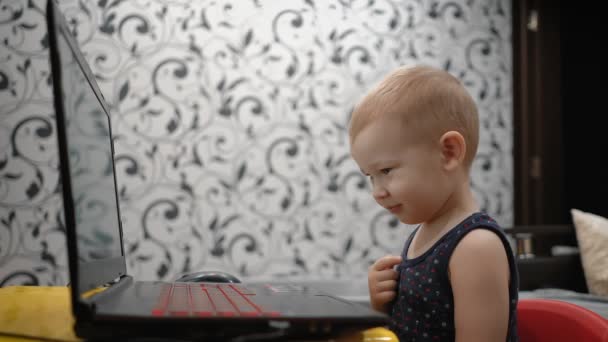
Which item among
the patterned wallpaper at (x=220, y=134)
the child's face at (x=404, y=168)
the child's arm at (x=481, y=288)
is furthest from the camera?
the patterned wallpaper at (x=220, y=134)

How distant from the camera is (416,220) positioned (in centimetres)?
76

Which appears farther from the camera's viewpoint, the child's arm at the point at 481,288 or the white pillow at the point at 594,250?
the white pillow at the point at 594,250

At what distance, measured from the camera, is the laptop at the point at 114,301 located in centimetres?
38

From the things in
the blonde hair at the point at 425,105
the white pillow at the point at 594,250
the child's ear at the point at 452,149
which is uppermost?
the blonde hair at the point at 425,105

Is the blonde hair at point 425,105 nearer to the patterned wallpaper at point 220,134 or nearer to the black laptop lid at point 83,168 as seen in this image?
the black laptop lid at point 83,168

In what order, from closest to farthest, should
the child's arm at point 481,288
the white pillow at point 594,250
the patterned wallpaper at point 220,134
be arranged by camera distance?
1. the child's arm at point 481,288
2. the white pillow at point 594,250
3. the patterned wallpaper at point 220,134

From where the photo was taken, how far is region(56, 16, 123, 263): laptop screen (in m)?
0.42

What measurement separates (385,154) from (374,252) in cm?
190

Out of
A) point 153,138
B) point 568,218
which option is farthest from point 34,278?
point 568,218

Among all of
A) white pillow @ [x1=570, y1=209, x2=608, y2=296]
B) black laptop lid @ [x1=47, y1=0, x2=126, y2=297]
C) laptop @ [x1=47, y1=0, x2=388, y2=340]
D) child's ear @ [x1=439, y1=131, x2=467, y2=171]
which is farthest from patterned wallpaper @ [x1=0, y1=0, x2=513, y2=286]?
laptop @ [x1=47, y1=0, x2=388, y2=340]

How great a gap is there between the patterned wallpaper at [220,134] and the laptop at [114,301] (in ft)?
6.29

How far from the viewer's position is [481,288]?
0.62m

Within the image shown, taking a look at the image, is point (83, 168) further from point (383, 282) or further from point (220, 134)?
point (220, 134)

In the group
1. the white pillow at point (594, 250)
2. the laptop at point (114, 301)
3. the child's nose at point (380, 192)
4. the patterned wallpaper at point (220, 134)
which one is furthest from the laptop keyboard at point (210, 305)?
the patterned wallpaper at point (220, 134)
